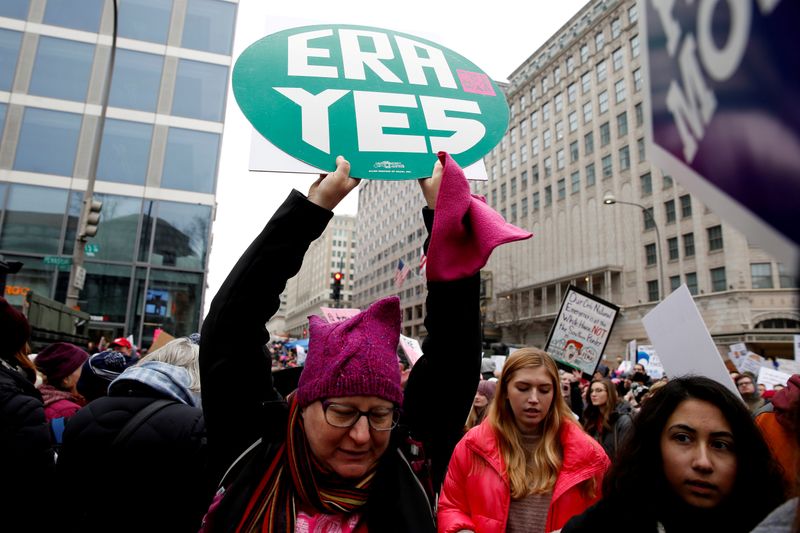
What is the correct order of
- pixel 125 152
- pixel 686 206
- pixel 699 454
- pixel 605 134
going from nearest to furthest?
pixel 699 454 < pixel 125 152 < pixel 686 206 < pixel 605 134

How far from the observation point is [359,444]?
1.50 meters

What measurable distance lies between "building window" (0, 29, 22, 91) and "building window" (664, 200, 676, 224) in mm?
38408

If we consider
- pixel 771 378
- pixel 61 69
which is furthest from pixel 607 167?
pixel 61 69

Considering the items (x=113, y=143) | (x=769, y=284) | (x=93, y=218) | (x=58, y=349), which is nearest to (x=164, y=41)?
(x=113, y=143)

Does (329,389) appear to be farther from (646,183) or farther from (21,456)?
(646,183)

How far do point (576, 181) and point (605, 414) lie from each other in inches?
1722

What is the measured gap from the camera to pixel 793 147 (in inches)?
20.0

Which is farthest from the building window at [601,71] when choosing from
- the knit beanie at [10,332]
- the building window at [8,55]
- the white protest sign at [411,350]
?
the knit beanie at [10,332]

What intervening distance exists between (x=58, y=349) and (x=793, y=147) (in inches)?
191

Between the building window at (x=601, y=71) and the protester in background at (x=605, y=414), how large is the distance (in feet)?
149

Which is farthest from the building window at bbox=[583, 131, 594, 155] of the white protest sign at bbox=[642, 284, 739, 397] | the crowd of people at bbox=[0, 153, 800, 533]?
the crowd of people at bbox=[0, 153, 800, 533]

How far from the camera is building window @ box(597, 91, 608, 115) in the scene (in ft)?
142

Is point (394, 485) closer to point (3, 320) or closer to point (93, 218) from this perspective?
point (3, 320)

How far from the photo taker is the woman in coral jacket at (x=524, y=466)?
242 centimetres
